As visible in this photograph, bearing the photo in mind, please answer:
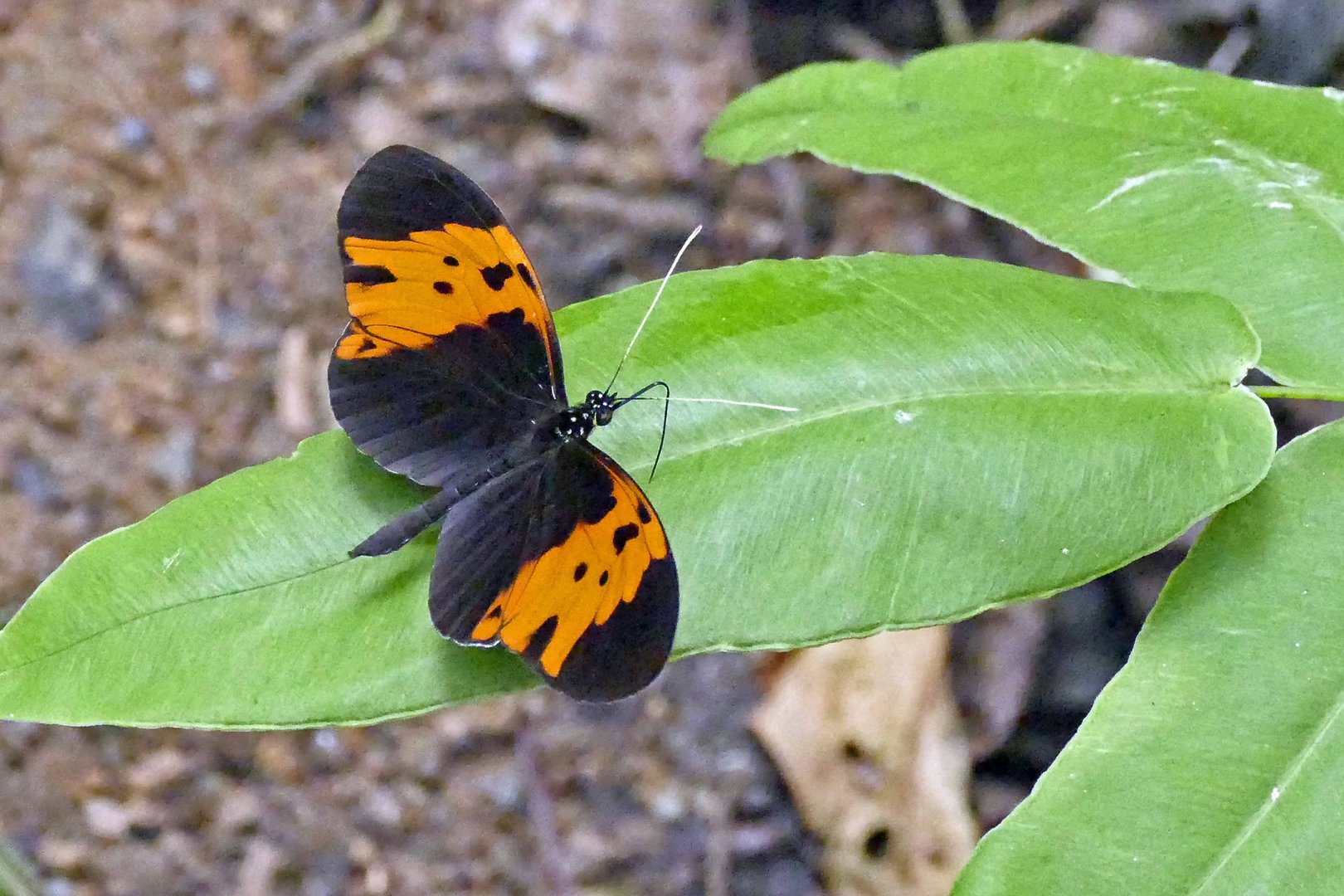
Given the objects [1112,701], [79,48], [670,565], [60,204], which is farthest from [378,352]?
[79,48]

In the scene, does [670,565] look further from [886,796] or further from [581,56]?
[581,56]

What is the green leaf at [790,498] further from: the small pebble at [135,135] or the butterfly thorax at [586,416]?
the small pebble at [135,135]

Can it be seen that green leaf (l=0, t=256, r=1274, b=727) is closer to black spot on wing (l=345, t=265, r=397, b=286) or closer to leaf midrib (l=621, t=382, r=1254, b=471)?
leaf midrib (l=621, t=382, r=1254, b=471)

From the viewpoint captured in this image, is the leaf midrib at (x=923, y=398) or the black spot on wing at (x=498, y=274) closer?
the leaf midrib at (x=923, y=398)

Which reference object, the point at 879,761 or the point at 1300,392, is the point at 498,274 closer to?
the point at 1300,392

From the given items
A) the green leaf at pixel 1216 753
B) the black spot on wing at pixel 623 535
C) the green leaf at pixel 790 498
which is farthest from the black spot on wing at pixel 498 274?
the green leaf at pixel 1216 753

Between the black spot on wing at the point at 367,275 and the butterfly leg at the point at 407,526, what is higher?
the black spot on wing at the point at 367,275

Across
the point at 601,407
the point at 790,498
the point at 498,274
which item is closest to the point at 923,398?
the point at 790,498
